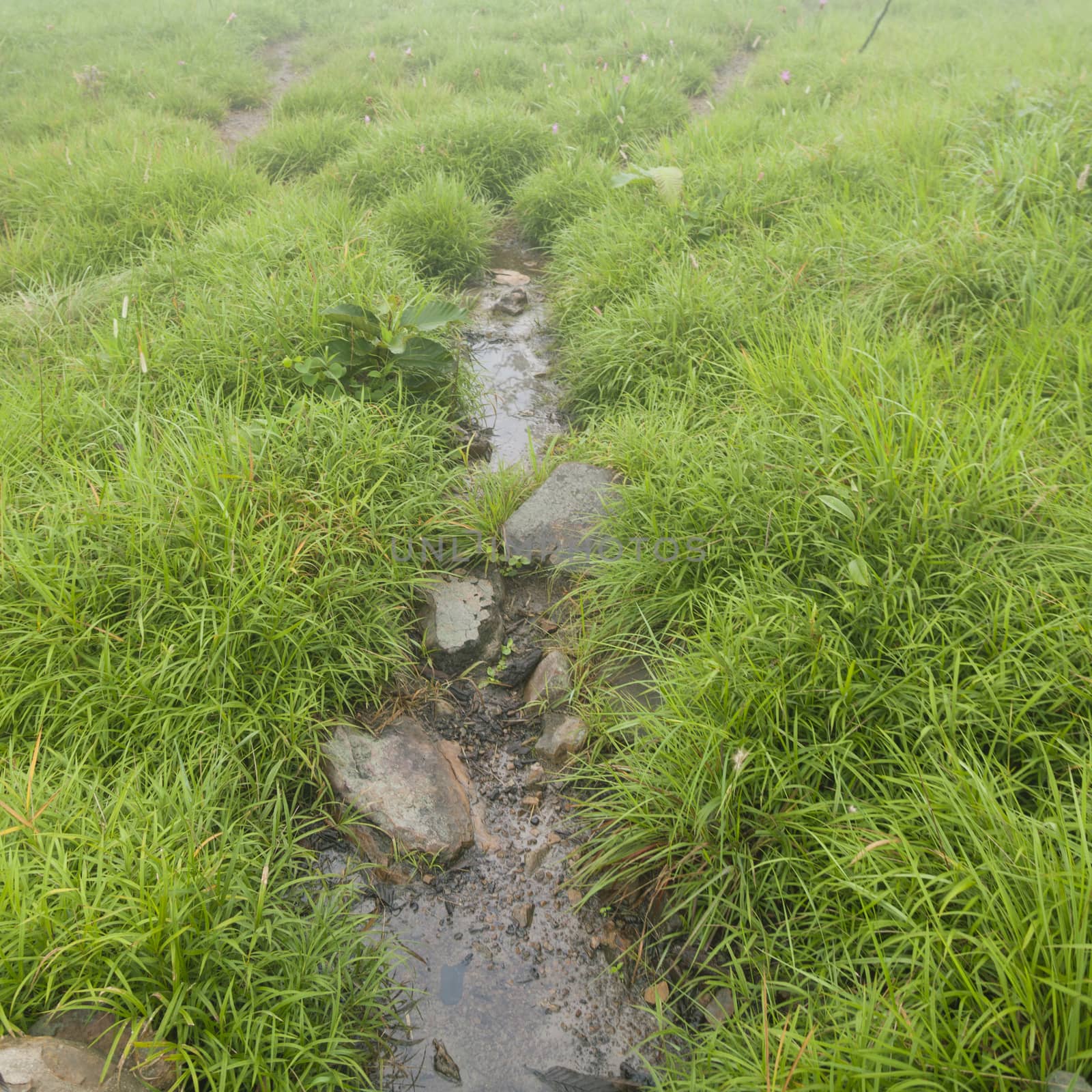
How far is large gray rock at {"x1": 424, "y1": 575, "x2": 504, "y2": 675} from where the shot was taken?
3.01m

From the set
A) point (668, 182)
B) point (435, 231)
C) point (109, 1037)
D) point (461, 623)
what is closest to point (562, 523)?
point (461, 623)

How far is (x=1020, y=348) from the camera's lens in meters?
3.19

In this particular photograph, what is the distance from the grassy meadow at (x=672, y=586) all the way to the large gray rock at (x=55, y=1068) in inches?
4.3

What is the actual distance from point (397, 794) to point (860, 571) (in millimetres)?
1661

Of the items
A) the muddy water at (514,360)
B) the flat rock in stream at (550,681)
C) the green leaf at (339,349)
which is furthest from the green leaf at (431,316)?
the flat rock in stream at (550,681)

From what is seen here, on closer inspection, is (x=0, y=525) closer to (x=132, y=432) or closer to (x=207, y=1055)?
(x=132, y=432)

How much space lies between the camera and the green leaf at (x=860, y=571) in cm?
232

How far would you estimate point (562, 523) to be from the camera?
3324 mm

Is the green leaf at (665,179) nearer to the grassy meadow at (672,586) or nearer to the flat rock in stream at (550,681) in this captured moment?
the grassy meadow at (672,586)

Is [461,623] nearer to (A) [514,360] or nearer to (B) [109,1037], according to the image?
(B) [109,1037]

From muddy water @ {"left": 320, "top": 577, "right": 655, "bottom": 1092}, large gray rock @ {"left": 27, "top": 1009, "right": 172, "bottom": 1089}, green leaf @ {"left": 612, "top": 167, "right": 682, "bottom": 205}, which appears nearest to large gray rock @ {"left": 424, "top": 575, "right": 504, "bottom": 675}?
muddy water @ {"left": 320, "top": 577, "right": 655, "bottom": 1092}

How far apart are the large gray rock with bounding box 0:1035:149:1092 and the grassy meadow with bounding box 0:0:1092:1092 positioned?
11cm

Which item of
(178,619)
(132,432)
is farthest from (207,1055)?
(132,432)

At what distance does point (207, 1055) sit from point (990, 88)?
23.9 feet
